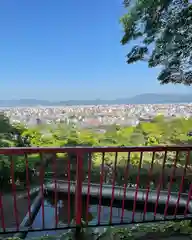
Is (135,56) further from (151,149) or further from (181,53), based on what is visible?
(151,149)

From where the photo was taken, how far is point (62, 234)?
188 cm

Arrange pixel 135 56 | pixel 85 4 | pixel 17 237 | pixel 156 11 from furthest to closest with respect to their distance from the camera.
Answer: pixel 85 4, pixel 135 56, pixel 156 11, pixel 17 237

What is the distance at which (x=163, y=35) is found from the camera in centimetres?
336

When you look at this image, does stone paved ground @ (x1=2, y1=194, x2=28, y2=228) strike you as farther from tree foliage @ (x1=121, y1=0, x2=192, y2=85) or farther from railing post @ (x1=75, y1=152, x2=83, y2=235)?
tree foliage @ (x1=121, y1=0, x2=192, y2=85)

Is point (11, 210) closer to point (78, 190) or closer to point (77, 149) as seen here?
point (78, 190)

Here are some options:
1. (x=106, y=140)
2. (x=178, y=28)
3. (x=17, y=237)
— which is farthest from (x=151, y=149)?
(x=106, y=140)

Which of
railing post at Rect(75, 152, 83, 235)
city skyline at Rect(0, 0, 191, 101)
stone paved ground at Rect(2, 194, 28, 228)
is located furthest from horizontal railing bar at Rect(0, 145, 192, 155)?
city skyline at Rect(0, 0, 191, 101)

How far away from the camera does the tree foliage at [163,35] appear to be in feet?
10.2

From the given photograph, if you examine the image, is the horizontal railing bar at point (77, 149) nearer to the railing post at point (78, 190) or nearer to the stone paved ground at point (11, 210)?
the railing post at point (78, 190)

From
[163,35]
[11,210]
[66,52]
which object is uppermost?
[66,52]

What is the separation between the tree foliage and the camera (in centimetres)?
310

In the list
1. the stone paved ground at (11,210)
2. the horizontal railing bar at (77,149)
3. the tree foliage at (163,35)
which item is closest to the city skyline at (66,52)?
the tree foliage at (163,35)

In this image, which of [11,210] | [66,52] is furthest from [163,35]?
[66,52]

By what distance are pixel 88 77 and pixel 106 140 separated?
53.9ft
